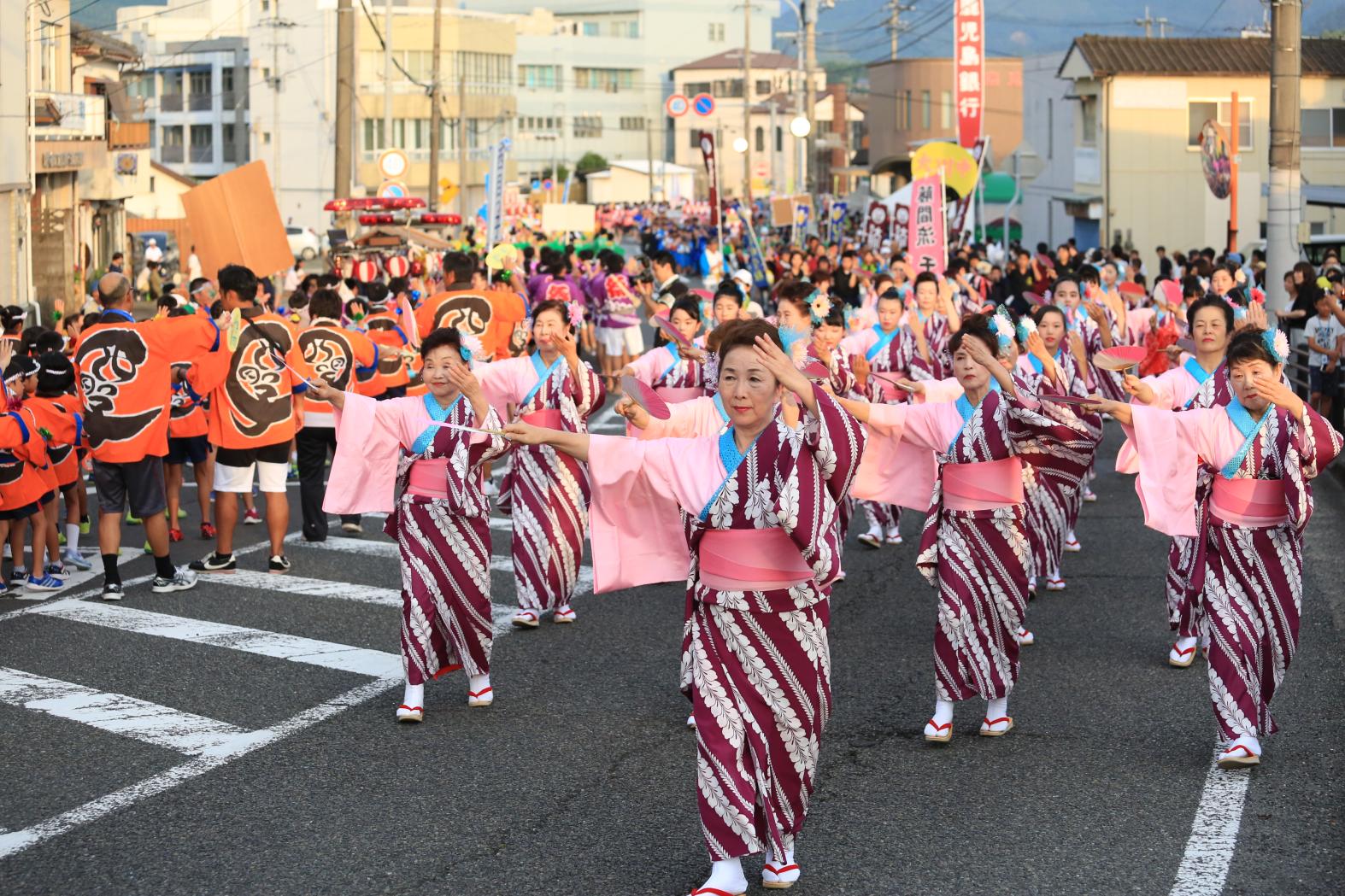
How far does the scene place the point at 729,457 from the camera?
208 inches

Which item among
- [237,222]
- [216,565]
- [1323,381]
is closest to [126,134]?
[237,222]

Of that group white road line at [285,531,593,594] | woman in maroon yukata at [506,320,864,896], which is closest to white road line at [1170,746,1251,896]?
woman in maroon yukata at [506,320,864,896]

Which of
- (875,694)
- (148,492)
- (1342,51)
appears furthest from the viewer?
(1342,51)

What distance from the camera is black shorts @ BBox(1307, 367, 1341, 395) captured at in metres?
15.2

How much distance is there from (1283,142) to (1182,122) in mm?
21648

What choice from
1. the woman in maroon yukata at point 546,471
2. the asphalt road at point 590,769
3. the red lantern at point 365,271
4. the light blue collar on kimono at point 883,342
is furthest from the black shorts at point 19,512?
the red lantern at point 365,271

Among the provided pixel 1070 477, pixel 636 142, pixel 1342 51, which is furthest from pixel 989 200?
pixel 636 142

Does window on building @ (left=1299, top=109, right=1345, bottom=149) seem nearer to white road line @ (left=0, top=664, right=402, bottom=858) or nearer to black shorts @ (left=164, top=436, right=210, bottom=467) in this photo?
black shorts @ (left=164, top=436, right=210, bottom=467)

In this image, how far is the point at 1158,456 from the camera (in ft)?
22.3

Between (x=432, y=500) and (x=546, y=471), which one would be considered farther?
(x=546, y=471)

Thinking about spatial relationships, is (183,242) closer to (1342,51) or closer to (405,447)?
(1342,51)

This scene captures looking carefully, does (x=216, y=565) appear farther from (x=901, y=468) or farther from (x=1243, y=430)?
(x=1243, y=430)

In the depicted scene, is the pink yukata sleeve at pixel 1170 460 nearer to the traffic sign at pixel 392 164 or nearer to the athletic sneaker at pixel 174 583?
the athletic sneaker at pixel 174 583

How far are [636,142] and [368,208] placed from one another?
9204cm
